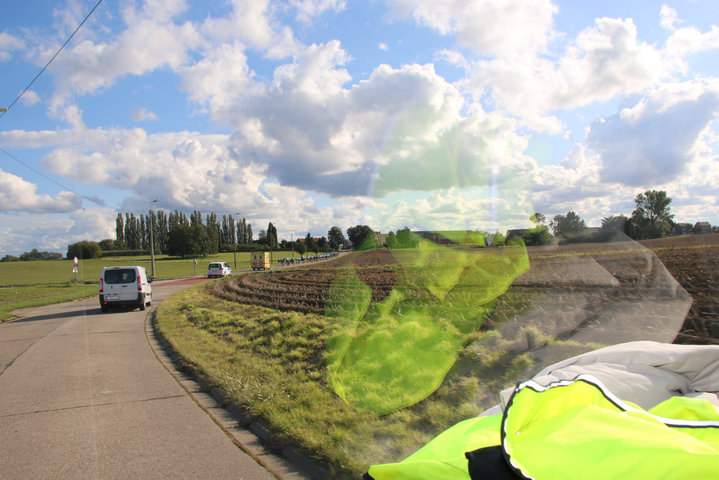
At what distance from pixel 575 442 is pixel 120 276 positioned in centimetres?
1837

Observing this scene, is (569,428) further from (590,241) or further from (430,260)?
(430,260)

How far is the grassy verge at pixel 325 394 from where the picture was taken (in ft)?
12.0

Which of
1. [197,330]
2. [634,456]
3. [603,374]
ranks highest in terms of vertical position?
[634,456]

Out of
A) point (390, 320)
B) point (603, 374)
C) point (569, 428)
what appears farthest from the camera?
point (390, 320)

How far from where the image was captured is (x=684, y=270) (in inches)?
351

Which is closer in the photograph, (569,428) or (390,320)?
(569,428)

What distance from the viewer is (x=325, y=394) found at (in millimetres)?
5016

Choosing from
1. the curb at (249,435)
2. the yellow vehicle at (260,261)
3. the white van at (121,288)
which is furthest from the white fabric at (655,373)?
the yellow vehicle at (260,261)

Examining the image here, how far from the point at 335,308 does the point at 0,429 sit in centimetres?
755

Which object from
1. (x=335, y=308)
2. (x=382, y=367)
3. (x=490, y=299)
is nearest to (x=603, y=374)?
(x=382, y=367)

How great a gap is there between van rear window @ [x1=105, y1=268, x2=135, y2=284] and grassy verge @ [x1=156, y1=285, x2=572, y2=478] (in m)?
9.53

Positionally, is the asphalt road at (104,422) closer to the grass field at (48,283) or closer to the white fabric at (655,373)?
the white fabric at (655,373)

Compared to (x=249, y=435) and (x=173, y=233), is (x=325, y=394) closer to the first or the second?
(x=249, y=435)

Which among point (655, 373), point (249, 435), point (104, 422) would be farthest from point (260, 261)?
point (655, 373)
